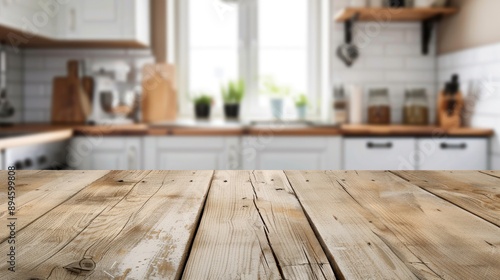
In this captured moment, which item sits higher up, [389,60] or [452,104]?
[389,60]

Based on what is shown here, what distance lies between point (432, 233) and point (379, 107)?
10.8 ft

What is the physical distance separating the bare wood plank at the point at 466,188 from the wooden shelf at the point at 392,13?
2.49 meters

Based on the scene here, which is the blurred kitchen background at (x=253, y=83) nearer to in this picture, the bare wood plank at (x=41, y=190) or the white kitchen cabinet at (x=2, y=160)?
the white kitchen cabinet at (x=2, y=160)

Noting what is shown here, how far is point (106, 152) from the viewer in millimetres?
3580

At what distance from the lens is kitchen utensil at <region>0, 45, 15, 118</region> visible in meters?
3.56

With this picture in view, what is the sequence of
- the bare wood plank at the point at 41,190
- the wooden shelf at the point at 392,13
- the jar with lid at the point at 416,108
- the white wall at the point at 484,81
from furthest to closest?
the jar with lid at the point at 416,108 < the wooden shelf at the point at 392,13 < the white wall at the point at 484,81 < the bare wood plank at the point at 41,190

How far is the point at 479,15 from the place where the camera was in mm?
3512

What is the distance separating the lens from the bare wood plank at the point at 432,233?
68 cm

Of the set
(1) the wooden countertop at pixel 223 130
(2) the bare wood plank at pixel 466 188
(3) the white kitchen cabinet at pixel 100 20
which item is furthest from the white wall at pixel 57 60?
(2) the bare wood plank at pixel 466 188

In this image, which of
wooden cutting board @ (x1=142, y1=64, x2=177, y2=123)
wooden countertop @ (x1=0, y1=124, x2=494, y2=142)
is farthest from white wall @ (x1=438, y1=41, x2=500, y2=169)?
wooden cutting board @ (x1=142, y1=64, x2=177, y2=123)

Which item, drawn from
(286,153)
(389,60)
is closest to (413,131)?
(286,153)

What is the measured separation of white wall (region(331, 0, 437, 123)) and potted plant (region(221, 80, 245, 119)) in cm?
65

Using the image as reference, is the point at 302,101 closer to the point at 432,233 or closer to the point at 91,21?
the point at 91,21

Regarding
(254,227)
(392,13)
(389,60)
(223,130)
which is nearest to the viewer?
(254,227)
